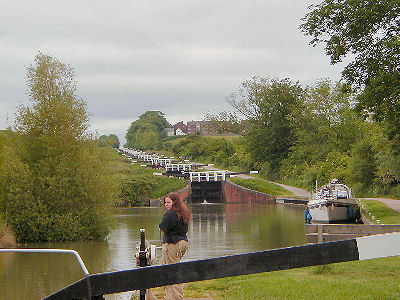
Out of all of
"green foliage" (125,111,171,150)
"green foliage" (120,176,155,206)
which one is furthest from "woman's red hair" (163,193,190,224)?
"green foliage" (125,111,171,150)

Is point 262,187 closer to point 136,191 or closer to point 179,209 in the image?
point 136,191

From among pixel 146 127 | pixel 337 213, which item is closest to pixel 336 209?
pixel 337 213

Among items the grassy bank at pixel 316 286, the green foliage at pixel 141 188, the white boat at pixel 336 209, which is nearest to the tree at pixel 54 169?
the white boat at pixel 336 209

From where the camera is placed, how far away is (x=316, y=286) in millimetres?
8562

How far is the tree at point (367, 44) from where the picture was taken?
16.9 metres

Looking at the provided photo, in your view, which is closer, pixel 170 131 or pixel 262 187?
pixel 262 187

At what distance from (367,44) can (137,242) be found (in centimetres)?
1161

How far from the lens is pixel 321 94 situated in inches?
2046

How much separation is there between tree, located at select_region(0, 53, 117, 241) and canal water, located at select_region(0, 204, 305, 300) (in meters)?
0.98

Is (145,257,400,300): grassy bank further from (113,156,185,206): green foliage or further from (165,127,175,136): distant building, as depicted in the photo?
(165,127,175,136): distant building

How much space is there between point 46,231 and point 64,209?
1166 mm

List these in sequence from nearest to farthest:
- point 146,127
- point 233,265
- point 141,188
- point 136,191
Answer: point 233,265, point 136,191, point 141,188, point 146,127

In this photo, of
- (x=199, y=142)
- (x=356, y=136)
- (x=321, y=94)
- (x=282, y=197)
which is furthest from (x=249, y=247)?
(x=199, y=142)

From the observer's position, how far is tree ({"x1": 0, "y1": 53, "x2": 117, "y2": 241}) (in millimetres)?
24453
